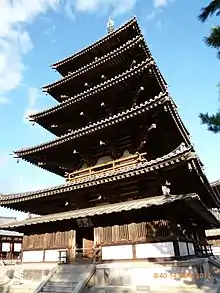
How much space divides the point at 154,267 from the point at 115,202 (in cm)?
398

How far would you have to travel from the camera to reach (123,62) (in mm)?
18406

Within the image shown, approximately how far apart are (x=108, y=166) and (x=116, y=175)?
312 cm

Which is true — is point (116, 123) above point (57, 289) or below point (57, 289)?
above

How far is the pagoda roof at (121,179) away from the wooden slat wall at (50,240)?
2.04m

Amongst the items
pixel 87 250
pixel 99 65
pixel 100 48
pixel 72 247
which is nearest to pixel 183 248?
pixel 72 247

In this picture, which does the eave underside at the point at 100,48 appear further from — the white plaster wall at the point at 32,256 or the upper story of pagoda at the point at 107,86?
the white plaster wall at the point at 32,256

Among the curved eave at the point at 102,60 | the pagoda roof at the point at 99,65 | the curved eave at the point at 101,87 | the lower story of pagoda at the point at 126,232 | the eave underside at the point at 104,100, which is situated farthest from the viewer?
the pagoda roof at the point at 99,65

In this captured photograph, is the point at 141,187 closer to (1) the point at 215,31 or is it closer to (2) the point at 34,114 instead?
(1) the point at 215,31

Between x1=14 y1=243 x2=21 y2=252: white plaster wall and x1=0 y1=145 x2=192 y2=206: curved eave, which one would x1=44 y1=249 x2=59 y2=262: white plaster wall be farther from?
x1=14 y1=243 x2=21 y2=252: white plaster wall

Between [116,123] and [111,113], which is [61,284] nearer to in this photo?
[116,123]

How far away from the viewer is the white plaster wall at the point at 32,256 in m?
15.0

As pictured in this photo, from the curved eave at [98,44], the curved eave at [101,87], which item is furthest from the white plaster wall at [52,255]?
the curved eave at [98,44]

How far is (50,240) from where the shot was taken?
14906mm

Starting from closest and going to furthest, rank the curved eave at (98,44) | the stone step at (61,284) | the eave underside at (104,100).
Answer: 1. the stone step at (61,284)
2. the eave underside at (104,100)
3. the curved eave at (98,44)
